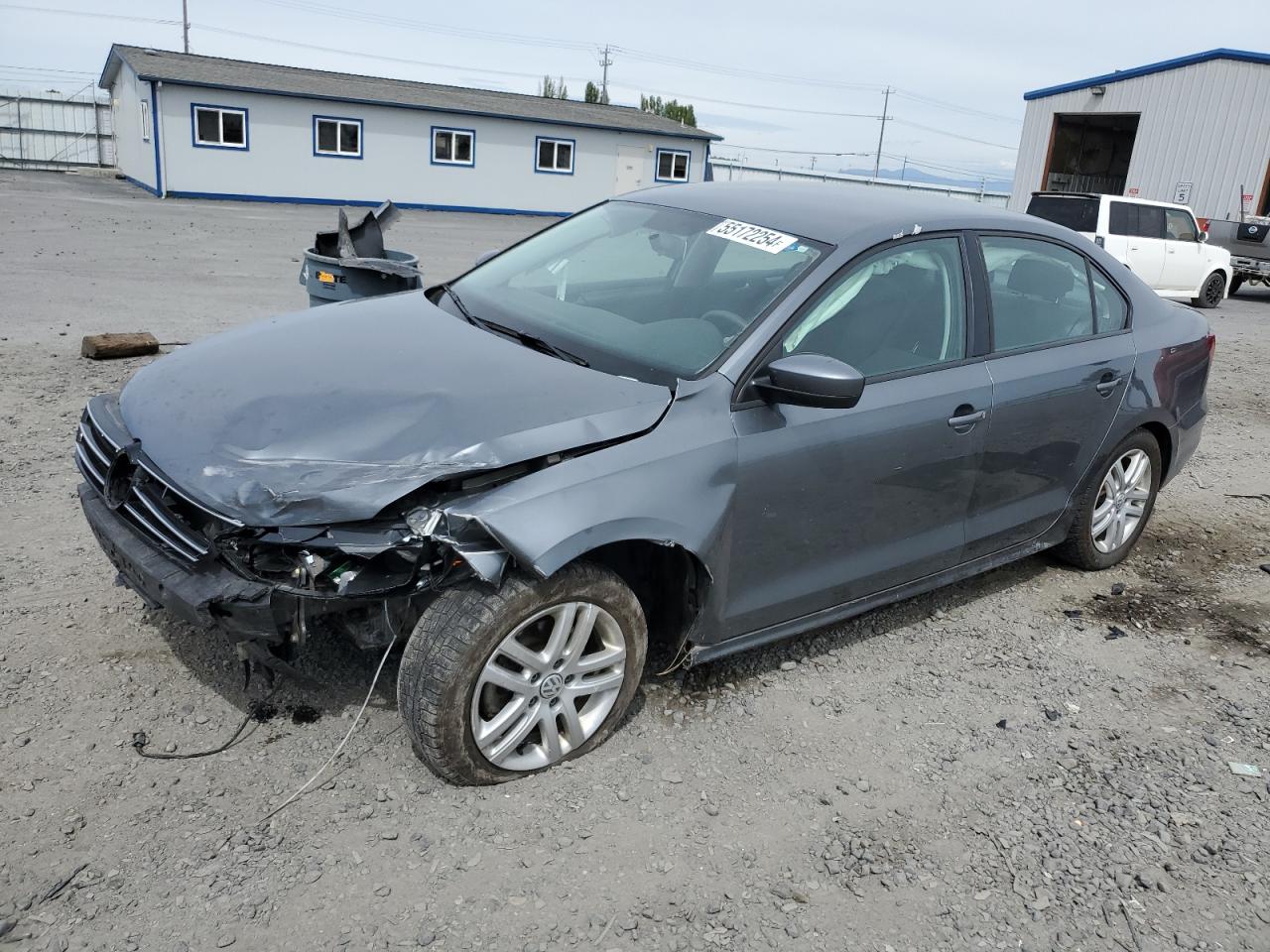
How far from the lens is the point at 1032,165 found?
97.3ft

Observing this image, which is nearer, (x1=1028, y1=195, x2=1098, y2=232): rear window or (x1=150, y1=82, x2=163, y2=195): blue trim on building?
(x1=1028, y1=195, x2=1098, y2=232): rear window

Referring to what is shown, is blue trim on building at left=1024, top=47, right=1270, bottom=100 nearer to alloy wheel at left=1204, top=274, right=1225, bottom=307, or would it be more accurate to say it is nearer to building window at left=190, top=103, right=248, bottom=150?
alloy wheel at left=1204, top=274, right=1225, bottom=307

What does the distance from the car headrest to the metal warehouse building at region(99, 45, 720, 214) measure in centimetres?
2544

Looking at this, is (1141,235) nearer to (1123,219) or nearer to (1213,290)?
(1123,219)

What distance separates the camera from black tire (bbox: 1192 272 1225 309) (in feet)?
57.1

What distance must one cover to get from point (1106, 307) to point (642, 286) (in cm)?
225

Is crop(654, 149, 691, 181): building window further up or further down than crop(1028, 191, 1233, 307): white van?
further up

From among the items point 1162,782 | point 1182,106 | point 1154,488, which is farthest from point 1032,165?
point 1162,782

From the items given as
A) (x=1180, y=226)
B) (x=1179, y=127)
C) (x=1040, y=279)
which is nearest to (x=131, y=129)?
(x=1180, y=226)

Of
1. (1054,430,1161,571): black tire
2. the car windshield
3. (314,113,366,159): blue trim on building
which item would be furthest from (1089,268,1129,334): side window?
(314,113,366,159): blue trim on building

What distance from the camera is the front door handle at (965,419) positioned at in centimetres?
379

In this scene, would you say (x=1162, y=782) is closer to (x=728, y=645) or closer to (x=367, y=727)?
(x=728, y=645)

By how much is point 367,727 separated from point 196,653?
0.80m

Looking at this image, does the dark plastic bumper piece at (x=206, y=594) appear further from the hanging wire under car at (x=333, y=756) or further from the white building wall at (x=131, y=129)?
the white building wall at (x=131, y=129)
